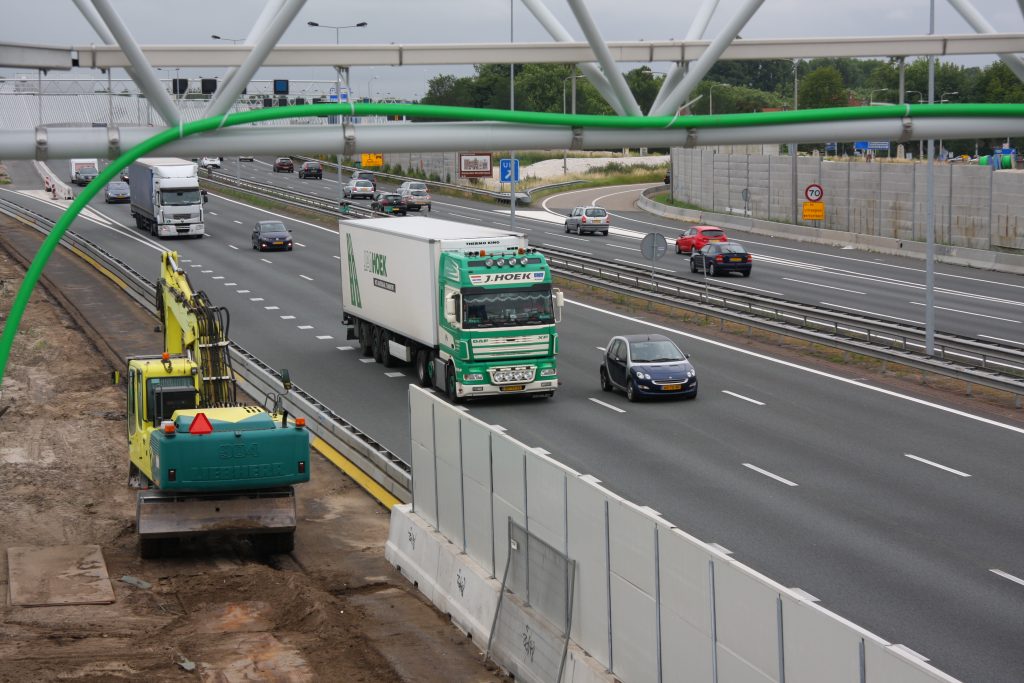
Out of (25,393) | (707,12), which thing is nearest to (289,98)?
(707,12)

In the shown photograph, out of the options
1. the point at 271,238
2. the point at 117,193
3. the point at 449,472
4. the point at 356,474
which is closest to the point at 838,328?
the point at 356,474

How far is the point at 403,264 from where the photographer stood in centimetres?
3512

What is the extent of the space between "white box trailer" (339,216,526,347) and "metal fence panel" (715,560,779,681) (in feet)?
71.3

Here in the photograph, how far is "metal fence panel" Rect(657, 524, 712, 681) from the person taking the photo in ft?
40.2

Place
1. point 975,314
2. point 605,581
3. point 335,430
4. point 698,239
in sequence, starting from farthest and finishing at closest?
point 698,239 < point 975,314 < point 335,430 < point 605,581

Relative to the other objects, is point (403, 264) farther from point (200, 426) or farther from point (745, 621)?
point (745, 621)

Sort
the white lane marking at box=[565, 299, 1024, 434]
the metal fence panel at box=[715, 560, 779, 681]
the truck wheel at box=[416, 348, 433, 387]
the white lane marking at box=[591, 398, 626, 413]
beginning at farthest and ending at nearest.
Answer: the truck wheel at box=[416, 348, 433, 387], the white lane marking at box=[591, 398, 626, 413], the white lane marking at box=[565, 299, 1024, 434], the metal fence panel at box=[715, 560, 779, 681]

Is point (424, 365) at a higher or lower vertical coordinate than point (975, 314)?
higher

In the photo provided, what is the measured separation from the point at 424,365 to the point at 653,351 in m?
5.90

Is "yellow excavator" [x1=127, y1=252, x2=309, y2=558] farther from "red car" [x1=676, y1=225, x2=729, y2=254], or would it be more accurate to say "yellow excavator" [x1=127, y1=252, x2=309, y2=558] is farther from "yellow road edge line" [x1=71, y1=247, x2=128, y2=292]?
"red car" [x1=676, y1=225, x2=729, y2=254]

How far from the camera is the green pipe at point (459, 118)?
853cm

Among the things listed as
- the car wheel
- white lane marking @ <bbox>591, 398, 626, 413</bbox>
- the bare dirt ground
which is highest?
the car wheel

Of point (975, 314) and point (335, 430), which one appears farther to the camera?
point (975, 314)

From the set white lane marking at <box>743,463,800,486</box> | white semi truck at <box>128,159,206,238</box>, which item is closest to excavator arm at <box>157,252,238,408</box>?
white lane marking at <box>743,463,800,486</box>
